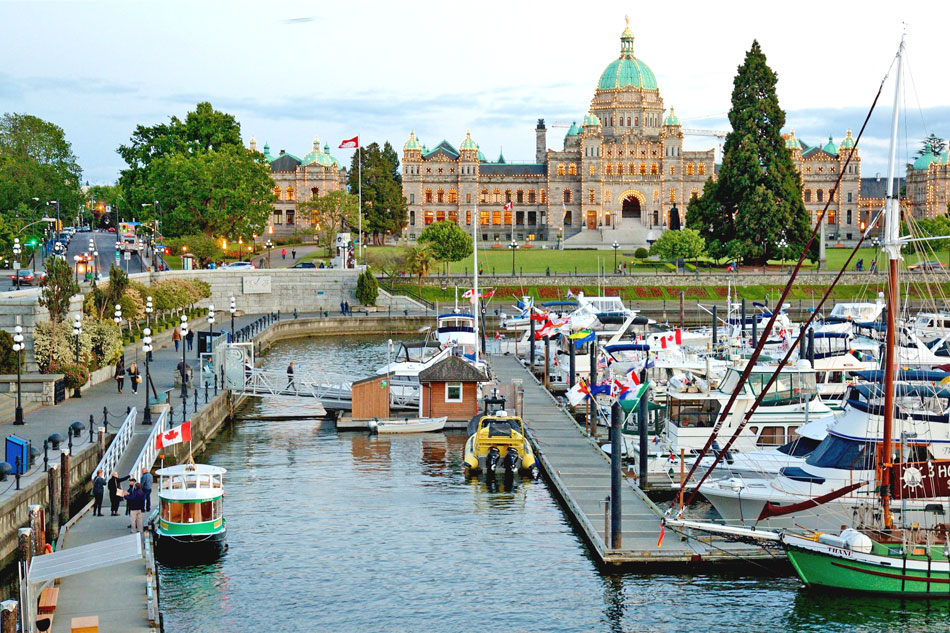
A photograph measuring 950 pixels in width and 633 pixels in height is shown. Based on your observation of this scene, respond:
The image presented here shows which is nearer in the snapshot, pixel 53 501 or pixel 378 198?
pixel 53 501

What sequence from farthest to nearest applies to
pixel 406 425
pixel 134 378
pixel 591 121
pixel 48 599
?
pixel 591 121
pixel 134 378
pixel 406 425
pixel 48 599

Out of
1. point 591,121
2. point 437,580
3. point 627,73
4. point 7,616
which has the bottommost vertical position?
point 437,580

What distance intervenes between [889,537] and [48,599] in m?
18.8

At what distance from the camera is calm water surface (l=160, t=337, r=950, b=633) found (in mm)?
26828

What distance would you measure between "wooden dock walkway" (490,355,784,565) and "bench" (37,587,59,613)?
13.0 m

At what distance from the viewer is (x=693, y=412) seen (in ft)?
135

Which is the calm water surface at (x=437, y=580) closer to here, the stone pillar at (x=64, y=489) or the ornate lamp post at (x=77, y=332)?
the stone pillar at (x=64, y=489)

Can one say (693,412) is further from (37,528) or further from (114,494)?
(37,528)

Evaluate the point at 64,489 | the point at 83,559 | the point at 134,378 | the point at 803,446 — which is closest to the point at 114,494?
the point at 64,489

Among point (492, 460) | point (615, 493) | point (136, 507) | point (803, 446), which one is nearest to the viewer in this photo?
point (136, 507)

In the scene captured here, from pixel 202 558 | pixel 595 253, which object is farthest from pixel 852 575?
pixel 595 253

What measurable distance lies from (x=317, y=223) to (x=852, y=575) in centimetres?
11313

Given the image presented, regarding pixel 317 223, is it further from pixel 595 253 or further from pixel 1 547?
pixel 1 547

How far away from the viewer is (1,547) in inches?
1160
